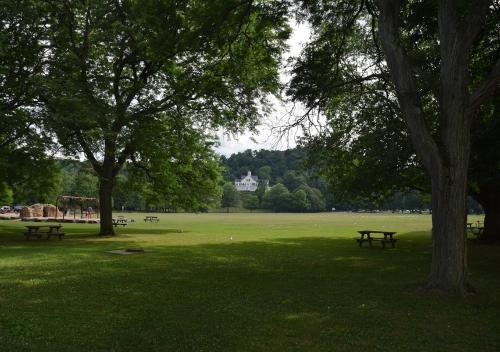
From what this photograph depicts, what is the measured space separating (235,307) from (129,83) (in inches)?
914

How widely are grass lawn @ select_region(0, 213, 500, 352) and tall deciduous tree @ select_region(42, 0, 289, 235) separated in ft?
24.3

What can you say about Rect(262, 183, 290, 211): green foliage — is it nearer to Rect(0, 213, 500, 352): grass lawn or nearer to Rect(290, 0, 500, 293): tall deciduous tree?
Rect(0, 213, 500, 352): grass lawn

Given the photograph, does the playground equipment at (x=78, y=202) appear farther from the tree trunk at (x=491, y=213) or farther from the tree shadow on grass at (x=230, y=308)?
the tree trunk at (x=491, y=213)

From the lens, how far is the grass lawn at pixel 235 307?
22.5 feet

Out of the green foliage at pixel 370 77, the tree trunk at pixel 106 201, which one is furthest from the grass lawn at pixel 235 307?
the tree trunk at pixel 106 201

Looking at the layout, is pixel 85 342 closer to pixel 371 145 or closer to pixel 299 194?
pixel 371 145

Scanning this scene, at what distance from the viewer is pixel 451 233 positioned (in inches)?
414

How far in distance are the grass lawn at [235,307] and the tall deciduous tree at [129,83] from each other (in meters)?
A: 7.39

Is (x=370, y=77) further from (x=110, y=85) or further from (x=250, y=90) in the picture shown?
(x=110, y=85)

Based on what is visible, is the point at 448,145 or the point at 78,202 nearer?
the point at 448,145

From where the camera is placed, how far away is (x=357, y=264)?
1634 cm

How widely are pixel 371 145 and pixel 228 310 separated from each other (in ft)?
34.6

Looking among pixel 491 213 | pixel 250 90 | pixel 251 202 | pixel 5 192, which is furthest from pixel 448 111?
pixel 251 202

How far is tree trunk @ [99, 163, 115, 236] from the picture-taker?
29.3m
